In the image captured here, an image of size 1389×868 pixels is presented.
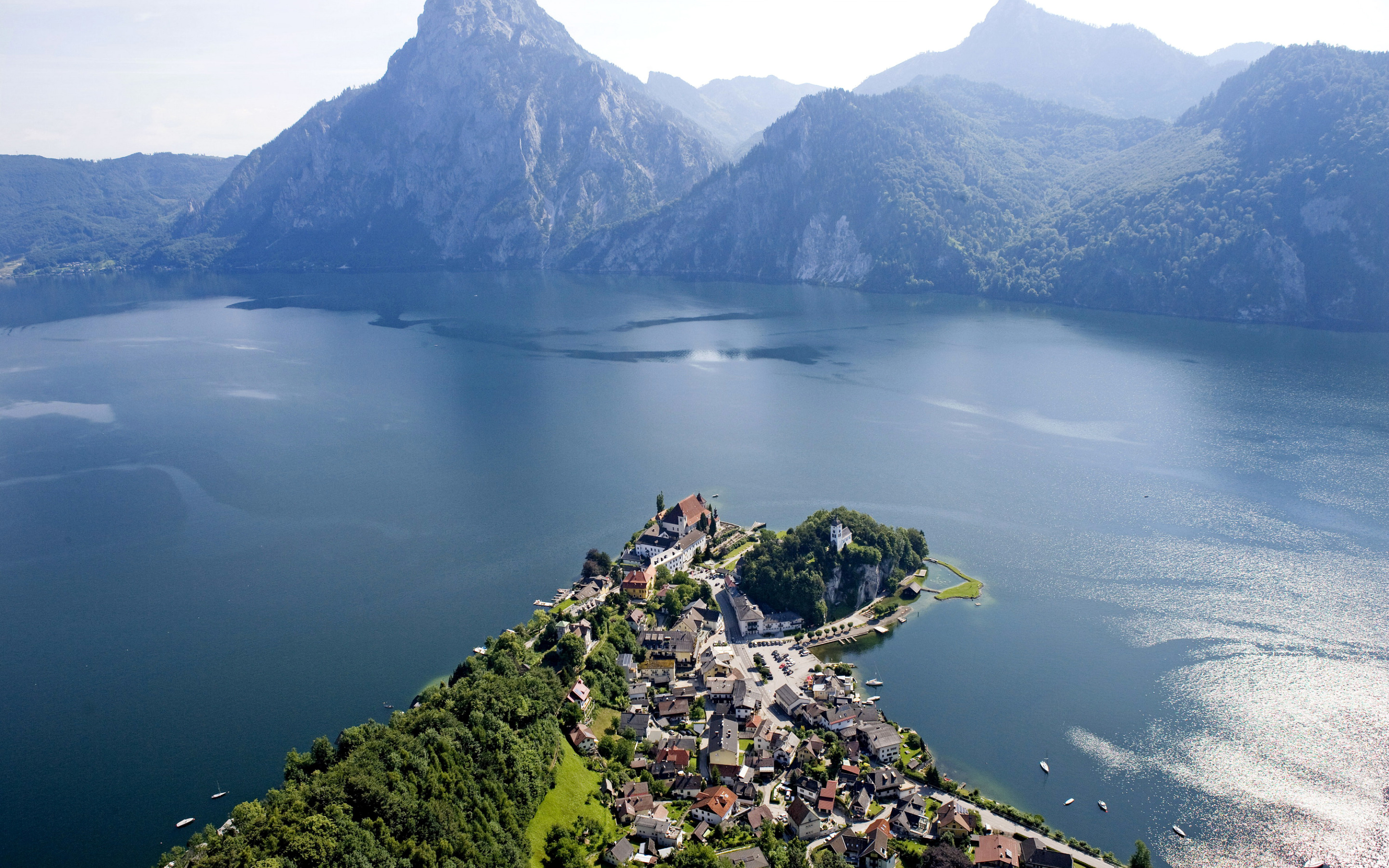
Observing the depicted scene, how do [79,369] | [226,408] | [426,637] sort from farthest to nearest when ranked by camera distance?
[79,369] → [226,408] → [426,637]

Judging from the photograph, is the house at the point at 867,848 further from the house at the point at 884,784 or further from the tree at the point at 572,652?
the tree at the point at 572,652

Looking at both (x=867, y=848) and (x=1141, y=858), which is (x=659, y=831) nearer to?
(x=867, y=848)

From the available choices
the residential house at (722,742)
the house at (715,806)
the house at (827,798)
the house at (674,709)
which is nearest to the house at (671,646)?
the house at (674,709)

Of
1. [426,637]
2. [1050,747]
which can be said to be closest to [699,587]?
[426,637]

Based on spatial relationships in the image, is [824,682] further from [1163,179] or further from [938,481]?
[1163,179]

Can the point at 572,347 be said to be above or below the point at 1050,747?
above

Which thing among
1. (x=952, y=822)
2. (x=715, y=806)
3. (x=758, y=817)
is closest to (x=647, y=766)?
(x=715, y=806)

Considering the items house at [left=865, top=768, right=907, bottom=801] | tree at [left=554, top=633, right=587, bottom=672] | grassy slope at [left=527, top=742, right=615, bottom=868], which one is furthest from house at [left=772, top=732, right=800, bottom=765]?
tree at [left=554, top=633, right=587, bottom=672]
